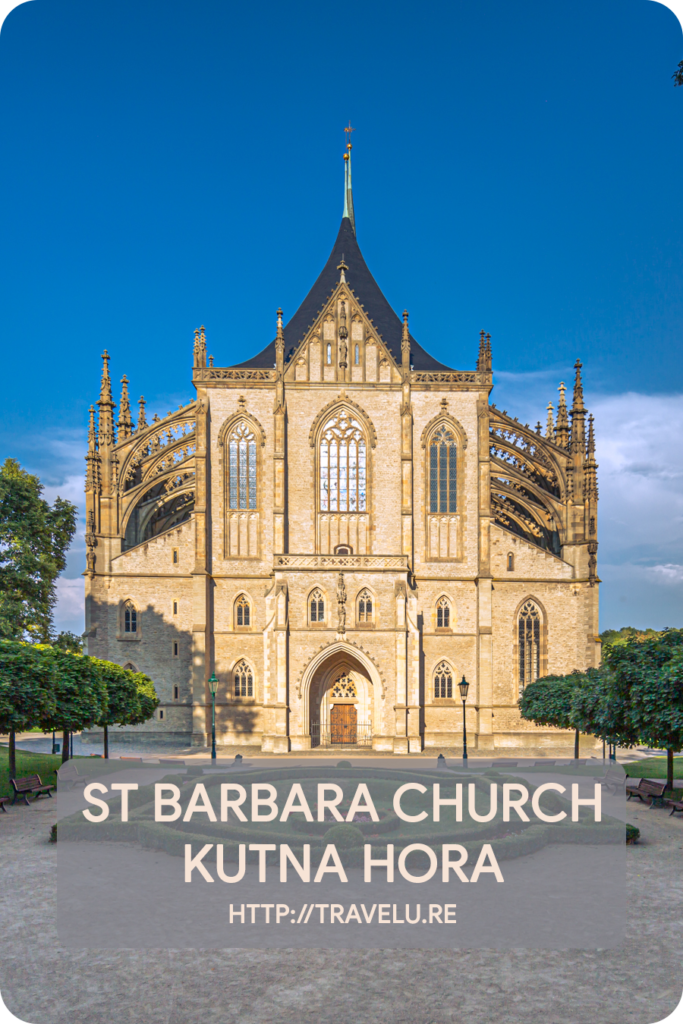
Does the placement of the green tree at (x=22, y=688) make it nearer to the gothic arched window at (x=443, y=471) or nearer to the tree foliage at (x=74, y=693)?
the tree foliage at (x=74, y=693)

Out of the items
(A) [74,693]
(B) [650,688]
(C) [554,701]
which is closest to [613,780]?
(B) [650,688]

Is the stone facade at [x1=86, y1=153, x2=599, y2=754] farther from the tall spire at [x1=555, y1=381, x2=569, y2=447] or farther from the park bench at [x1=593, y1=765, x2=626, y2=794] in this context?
the park bench at [x1=593, y1=765, x2=626, y2=794]

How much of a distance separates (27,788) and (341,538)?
83.6ft

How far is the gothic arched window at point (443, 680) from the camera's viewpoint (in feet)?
155

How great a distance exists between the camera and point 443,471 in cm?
4900

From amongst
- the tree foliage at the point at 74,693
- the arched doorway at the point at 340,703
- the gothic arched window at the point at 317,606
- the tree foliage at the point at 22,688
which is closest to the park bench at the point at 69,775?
the tree foliage at the point at 74,693

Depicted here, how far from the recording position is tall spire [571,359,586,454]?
5072 cm

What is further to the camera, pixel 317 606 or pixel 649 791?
pixel 317 606

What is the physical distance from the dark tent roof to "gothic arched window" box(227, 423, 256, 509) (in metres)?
5.34

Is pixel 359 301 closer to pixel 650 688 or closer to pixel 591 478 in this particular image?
pixel 591 478

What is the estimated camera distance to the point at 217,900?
15297 mm

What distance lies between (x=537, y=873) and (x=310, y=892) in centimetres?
518

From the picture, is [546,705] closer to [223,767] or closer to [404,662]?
[404,662]

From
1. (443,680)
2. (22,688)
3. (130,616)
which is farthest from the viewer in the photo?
(130,616)
